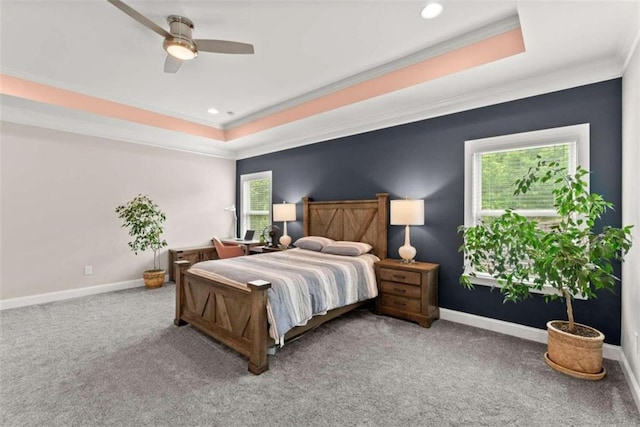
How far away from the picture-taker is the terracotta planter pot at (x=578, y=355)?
219cm

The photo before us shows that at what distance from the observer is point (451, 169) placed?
3451 millimetres

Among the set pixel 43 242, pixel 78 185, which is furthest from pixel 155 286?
pixel 78 185

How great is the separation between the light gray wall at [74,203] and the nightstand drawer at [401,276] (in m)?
4.03

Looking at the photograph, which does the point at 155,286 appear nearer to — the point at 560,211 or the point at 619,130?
the point at 560,211

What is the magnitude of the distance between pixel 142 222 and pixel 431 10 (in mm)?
4815

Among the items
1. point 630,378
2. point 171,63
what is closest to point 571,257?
point 630,378

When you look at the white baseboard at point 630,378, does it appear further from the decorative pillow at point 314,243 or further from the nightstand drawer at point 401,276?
the decorative pillow at point 314,243

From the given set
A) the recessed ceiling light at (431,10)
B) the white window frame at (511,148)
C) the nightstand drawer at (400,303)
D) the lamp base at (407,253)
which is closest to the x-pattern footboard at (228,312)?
the nightstand drawer at (400,303)

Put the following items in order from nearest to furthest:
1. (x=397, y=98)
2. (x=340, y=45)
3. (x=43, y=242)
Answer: (x=340, y=45) → (x=397, y=98) → (x=43, y=242)

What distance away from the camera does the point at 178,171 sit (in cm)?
550

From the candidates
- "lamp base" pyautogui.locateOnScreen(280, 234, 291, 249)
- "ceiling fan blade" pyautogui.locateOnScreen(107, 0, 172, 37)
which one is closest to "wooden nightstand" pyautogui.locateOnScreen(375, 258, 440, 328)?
"lamp base" pyautogui.locateOnScreen(280, 234, 291, 249)

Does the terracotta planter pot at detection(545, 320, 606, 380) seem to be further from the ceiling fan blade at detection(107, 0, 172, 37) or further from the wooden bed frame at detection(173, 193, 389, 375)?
the ceiling fan blade at detection(107, 0, 172, 37)

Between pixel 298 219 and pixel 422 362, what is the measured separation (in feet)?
10.6

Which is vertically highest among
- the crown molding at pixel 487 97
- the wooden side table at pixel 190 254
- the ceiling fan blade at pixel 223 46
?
the ceiling fan blade at pixel 223 46
